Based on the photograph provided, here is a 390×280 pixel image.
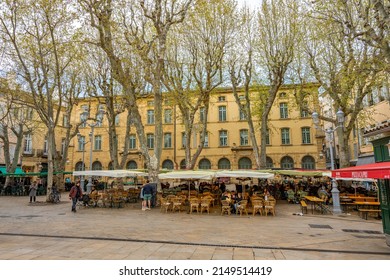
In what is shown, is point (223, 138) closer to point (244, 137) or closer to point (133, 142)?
point (244, 137)

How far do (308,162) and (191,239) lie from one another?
95.3ft

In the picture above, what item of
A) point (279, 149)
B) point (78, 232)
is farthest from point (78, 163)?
point (78, 232)

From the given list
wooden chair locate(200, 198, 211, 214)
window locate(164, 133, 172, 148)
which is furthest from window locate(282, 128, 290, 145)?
wooden chair locate(200, 198, 211, 214)

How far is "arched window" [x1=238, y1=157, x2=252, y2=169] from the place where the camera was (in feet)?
113

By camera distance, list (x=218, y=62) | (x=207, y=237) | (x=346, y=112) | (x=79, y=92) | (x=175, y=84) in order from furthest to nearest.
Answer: (x=79, y=92) < (x=175, y=84) < (x=218, y=62) < (x=346, y=112) < (x=207, y=237)

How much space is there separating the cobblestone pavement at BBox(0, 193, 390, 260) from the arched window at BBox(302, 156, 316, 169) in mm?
22523

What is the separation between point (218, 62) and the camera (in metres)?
20.1

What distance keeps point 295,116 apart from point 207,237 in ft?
97.1

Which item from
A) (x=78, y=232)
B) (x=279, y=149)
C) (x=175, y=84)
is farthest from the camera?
(x=279, y=149)

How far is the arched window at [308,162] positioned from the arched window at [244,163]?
20.8 ft

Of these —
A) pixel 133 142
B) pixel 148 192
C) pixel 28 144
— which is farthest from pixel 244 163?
pixel 28 144

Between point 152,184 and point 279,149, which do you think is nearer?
point 152,184

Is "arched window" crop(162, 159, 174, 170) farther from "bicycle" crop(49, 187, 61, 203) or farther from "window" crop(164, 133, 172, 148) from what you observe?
"bicycle" crop(49, 187, 61, 203)

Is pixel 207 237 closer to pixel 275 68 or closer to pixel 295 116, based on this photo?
pixel 275 68
